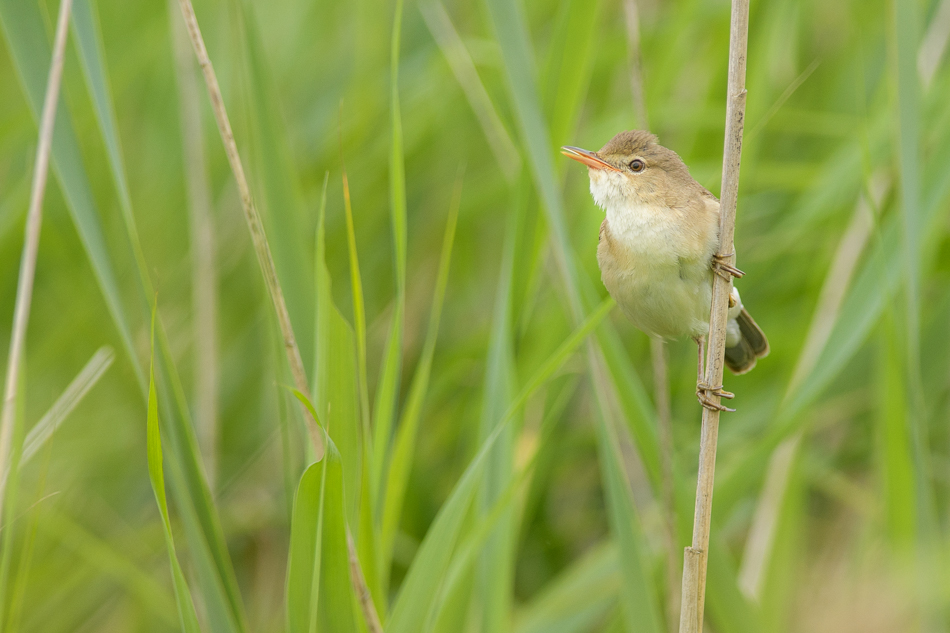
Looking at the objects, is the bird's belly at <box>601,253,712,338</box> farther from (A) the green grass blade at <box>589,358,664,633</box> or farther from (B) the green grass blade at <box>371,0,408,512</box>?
(B) the green grass blade at <box>371,0,408,512</box>

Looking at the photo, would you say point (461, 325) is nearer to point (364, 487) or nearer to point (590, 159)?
point (590, 159)

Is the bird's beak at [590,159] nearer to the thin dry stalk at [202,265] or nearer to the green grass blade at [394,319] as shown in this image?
the green grass blade at [394,319]

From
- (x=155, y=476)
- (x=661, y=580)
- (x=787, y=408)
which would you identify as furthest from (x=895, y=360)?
(x=155, y=476)

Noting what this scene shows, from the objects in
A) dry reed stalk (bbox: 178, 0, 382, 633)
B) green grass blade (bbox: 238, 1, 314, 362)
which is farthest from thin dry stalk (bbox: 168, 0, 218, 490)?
dry reed stalk (bbox: 178, 0, 382, 633)

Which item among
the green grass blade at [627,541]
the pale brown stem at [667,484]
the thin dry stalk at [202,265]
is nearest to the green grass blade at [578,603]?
the pale brown stem at [667,484]

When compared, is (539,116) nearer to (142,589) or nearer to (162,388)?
(162,388)

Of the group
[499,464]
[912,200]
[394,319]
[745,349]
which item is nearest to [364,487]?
[394,319]
